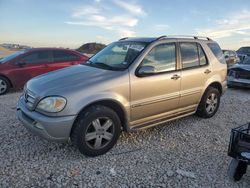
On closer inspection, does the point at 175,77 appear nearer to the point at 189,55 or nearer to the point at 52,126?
the point at 189,55

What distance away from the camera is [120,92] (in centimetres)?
368

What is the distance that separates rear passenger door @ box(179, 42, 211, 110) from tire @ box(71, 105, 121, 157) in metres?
1.58

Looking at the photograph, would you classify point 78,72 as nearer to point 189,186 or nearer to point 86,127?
point 86,127

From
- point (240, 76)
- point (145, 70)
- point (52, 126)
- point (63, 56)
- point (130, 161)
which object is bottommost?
point (130, 161)

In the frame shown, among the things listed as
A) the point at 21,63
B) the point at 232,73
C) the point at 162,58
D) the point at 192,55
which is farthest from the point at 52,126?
the point at 232,73

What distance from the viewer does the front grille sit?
3523mm

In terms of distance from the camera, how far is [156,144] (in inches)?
162

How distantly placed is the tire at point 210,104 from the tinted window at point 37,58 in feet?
17.6

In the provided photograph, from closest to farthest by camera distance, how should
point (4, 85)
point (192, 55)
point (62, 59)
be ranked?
point (192, 55) → point (4, 85) → point (62, 59)

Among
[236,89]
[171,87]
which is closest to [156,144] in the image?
[171,87]

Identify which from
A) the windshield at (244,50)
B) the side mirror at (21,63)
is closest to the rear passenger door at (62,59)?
the side mirror at (21,63)

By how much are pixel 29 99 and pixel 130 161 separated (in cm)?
179

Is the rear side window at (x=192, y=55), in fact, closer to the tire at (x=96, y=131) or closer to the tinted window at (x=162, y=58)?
the tinted window at (x=162, y=58)

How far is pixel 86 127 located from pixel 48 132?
515 millimetres
